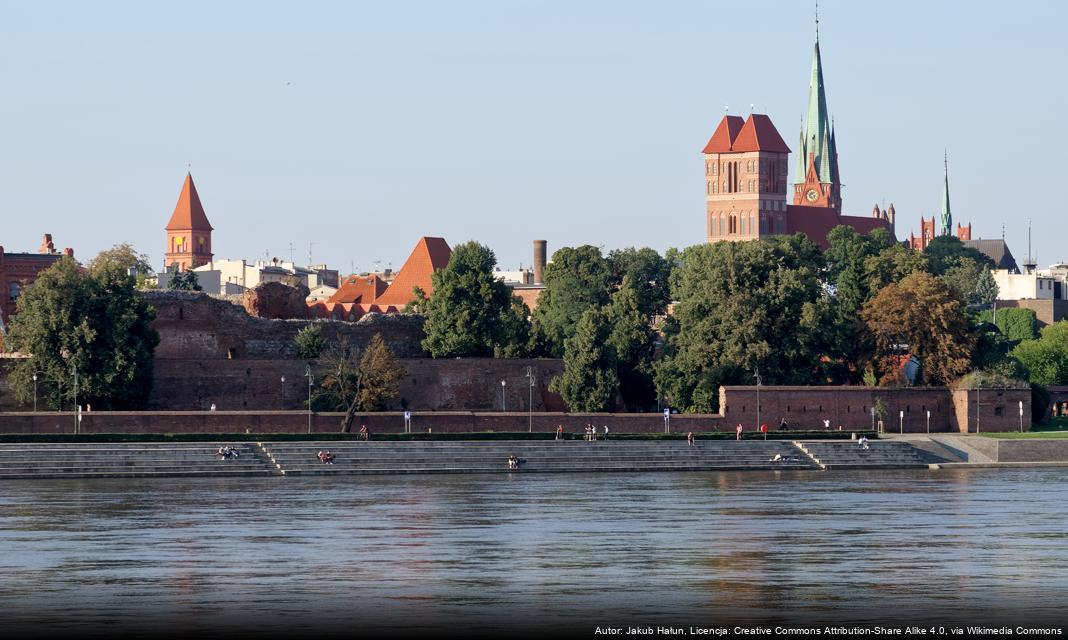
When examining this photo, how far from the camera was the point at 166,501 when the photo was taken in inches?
1980

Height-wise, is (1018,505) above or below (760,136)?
below

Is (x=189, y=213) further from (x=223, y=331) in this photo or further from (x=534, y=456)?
(x=534, y=456)

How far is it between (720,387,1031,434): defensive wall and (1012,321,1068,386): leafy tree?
1834cm

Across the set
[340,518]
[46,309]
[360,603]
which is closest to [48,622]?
[360,603]

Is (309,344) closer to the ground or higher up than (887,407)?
higher up

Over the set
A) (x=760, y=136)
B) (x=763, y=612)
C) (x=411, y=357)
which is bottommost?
(x=763, y=612)

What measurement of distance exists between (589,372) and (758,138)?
9604cm

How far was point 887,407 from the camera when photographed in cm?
7719

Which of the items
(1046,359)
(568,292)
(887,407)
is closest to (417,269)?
(568,292)

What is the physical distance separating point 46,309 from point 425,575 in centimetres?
3960

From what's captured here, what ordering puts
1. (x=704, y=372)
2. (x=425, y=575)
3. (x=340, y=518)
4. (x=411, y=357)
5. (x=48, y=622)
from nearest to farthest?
(x=48, y=622) → (x=425, y=575) → (x=340, y=518) → (x=704, y=372) → (x=411, y=357)

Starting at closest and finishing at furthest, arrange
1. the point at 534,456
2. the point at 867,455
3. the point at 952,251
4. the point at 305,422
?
the point at 534,456, the point at 867,455, the point at 305,422, the point at 952,251

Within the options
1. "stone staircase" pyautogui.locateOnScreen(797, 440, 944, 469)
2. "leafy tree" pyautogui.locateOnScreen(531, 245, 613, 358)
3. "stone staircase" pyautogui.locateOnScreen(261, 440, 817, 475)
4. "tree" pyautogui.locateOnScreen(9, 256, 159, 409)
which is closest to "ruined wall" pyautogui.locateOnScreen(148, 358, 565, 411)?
"tree" pyautogui.locateOnScreen(9, 256, 159, 409)

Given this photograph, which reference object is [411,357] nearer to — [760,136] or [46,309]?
A: [46,309]
